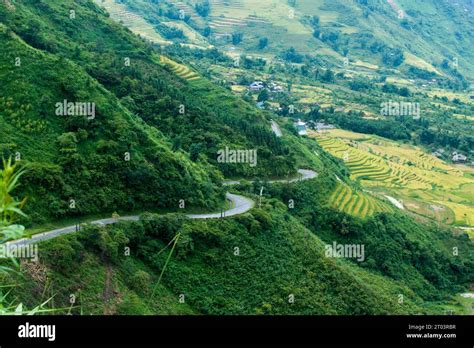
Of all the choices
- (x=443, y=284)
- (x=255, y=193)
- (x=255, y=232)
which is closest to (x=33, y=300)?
(x=255, y=232)

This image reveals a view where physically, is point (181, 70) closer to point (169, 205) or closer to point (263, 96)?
point (263, 96)

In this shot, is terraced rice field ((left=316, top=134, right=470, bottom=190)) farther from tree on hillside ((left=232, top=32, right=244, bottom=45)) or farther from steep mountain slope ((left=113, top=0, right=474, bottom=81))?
tree on hillside ((left=232, top=32, right=244, bottom=45))

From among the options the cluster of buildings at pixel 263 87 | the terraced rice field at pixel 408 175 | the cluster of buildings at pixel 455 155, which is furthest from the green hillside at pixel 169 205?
the cluster of buildings at pixel 455 155

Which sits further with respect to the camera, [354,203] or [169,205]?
[354,203]

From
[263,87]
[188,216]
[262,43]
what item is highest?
[188,216]

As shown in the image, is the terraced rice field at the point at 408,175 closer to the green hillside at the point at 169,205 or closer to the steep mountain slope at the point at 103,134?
the green hillside at the point at 169,205

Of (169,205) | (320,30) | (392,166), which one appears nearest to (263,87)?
(392,166)
